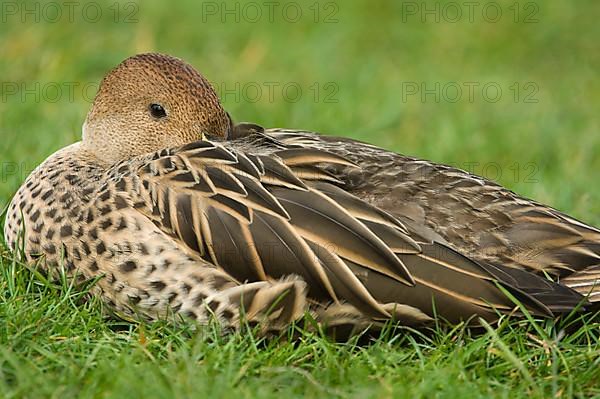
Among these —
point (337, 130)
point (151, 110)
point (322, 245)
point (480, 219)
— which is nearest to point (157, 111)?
point (151, 110)

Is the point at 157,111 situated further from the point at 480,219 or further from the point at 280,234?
the point at 480,219

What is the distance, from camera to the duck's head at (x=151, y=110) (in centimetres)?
438

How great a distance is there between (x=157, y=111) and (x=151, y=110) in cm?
3

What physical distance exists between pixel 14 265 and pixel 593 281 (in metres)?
2.35

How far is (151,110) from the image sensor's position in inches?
176

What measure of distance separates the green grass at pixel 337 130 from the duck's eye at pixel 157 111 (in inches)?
34.9

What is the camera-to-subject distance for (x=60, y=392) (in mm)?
3207

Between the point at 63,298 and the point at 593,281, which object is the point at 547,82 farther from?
the point at 63,298

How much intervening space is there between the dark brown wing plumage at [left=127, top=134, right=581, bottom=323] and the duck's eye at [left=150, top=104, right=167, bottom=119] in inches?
21.9

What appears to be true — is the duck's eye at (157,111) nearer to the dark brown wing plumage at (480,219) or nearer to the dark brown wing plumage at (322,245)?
the dark brown wing plumage at (322,245)

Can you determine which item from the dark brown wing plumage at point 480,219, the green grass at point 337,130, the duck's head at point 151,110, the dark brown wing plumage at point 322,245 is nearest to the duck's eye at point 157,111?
the duck's head at point 151,110

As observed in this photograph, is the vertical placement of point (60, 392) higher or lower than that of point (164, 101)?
lower

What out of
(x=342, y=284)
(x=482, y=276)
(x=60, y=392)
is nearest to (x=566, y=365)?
(x=482, y=276)

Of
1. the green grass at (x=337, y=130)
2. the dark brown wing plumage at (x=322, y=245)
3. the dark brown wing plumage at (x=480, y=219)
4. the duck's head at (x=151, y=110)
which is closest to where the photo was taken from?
the green grass at (x=337, y=130)
